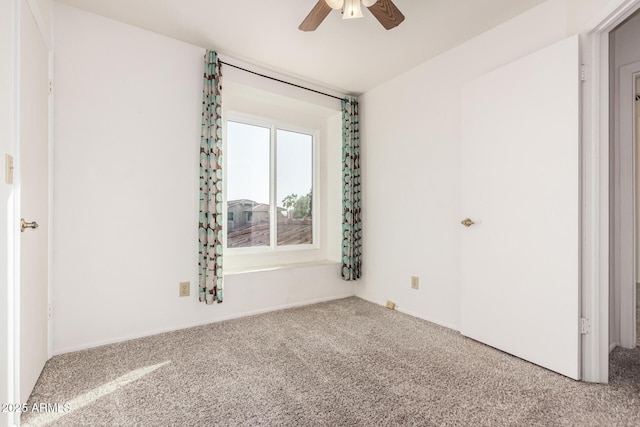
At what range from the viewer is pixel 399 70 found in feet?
9.69

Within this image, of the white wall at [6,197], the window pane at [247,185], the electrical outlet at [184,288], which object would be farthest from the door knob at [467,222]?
the white wall at [6,197]

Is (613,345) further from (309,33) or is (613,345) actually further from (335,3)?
(309,33)

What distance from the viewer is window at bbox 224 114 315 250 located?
3256 mm

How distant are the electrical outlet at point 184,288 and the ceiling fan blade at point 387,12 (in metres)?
2.36

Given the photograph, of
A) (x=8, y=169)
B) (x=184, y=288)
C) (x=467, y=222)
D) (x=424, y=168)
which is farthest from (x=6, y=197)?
(x=424, y=168)

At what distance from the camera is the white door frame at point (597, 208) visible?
68.2 inches

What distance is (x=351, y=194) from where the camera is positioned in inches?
132

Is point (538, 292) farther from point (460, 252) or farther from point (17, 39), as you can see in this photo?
point (17, 39)

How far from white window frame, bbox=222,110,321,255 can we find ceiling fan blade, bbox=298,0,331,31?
1.49m

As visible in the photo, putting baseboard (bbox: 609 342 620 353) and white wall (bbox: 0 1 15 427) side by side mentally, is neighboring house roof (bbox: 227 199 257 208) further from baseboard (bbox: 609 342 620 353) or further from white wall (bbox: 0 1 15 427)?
baseboard (bbox: 609 342 620 353)

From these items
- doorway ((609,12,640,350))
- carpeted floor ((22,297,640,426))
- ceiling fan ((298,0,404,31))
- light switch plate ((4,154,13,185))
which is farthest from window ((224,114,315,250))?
doorway ((609,12,640,350))

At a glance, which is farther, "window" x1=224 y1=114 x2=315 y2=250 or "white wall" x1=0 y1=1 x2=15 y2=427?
"window" x1=224 y1=114 x2=315 y2=250

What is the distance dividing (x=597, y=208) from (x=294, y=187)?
8.83 ft

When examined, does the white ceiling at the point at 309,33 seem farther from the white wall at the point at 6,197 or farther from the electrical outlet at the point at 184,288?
the electrical outlet at the point at 184,288
